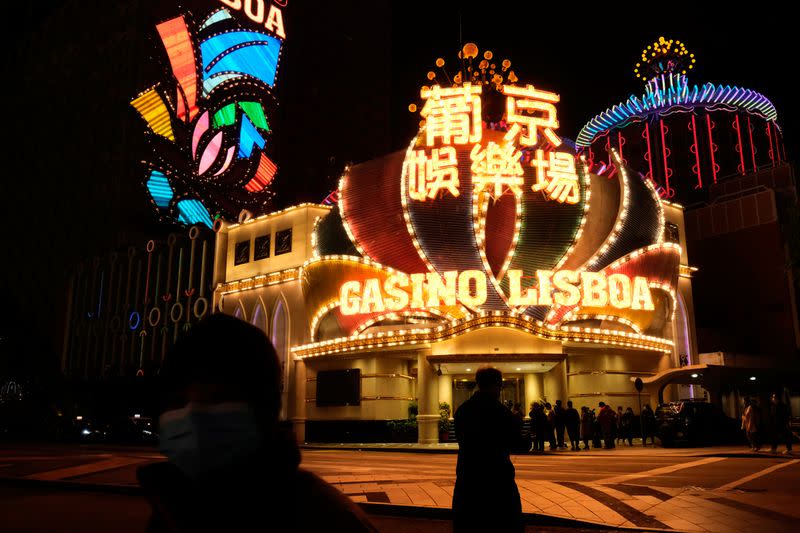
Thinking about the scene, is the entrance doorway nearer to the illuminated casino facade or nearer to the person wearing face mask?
the illuminated casino facade

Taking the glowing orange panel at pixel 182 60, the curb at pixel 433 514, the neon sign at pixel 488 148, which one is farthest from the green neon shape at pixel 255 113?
the curb at pixel 433 514

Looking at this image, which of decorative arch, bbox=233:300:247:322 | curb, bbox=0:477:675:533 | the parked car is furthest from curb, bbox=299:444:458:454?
curb, bbox=0:477:675:533

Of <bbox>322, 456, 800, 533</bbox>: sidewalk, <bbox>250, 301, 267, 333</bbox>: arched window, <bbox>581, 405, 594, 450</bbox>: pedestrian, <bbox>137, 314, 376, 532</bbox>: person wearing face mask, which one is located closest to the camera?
<bbox>137, 314, 376, 532</bbox>: person wearing face mask

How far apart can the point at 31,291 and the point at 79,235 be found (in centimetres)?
627

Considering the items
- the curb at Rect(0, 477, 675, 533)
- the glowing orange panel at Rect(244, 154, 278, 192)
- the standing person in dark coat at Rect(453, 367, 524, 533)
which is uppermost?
the glowing orange panel at Rect(244, 154, 278, 192)

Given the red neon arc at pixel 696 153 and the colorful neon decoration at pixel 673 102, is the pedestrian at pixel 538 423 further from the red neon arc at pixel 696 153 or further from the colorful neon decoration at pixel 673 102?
the colorful neon decoration at pixel 673 102

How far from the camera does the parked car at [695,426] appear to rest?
1077 inches

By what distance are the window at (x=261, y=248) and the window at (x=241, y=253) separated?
0.67 metres

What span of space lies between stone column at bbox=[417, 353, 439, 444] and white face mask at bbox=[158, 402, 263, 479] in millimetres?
28665

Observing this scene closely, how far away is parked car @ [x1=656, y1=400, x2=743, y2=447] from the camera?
27344 millimetres

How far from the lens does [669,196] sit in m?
52.4

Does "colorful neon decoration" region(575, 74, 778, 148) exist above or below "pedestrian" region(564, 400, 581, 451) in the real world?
above

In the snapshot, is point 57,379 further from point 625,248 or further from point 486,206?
point 625,248

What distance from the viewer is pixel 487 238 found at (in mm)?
32531
